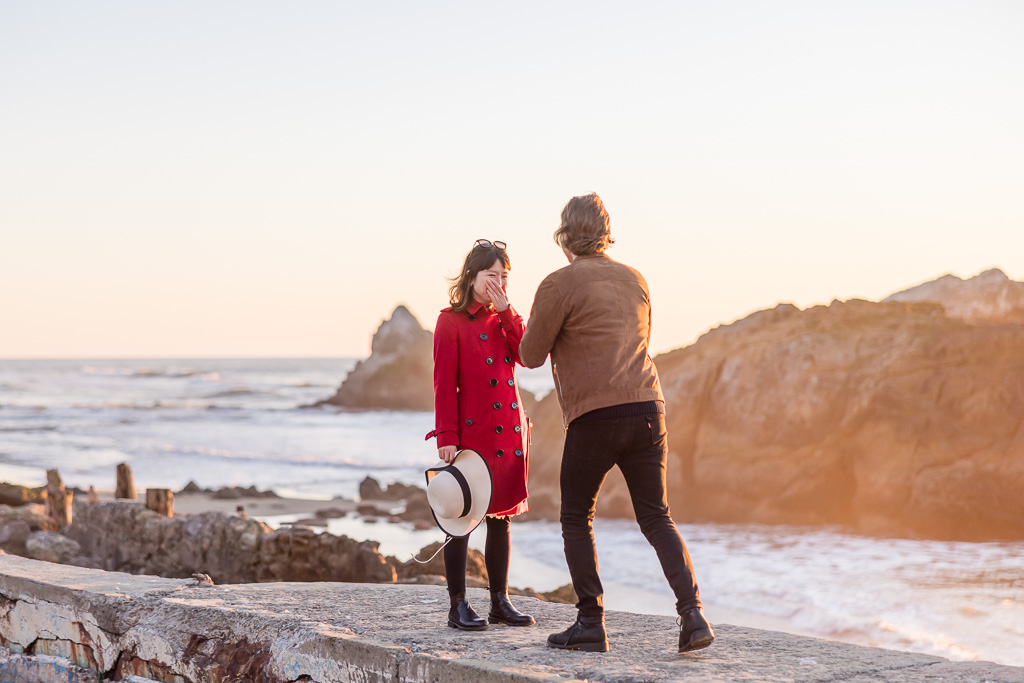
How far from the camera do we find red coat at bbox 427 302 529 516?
12.3 ft

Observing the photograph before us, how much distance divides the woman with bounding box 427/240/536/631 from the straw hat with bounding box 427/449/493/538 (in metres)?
0.05

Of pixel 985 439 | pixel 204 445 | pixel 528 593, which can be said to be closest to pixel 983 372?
pixel 985 439

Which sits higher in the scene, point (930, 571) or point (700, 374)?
point (700, 374)

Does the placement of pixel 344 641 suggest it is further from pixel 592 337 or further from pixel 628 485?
pixel 592 337

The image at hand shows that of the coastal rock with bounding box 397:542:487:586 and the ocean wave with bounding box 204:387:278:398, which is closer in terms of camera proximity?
the coastal rock with bounding box 397:542:487:586

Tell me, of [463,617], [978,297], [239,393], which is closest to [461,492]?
[463,617]

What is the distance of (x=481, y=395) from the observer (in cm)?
380

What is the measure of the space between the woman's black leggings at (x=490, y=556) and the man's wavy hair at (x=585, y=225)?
1229mm

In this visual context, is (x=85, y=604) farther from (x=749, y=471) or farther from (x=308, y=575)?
(x=749, y=471)

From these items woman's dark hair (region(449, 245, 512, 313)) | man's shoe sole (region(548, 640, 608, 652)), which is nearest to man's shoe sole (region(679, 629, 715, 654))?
man's shoe sole (region(548, 640, 608, 652))

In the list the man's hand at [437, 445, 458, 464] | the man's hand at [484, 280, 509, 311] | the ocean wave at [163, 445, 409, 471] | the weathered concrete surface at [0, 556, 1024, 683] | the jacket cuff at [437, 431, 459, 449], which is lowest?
the ocean wave at [163, 445, 409, 471]

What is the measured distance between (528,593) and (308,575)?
1.69 m

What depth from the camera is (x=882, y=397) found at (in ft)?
39.0

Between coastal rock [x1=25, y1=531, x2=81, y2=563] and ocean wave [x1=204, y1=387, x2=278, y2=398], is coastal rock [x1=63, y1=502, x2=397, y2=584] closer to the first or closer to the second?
coastal rock [x1=25, y1=531, x2=81, y2=563]
